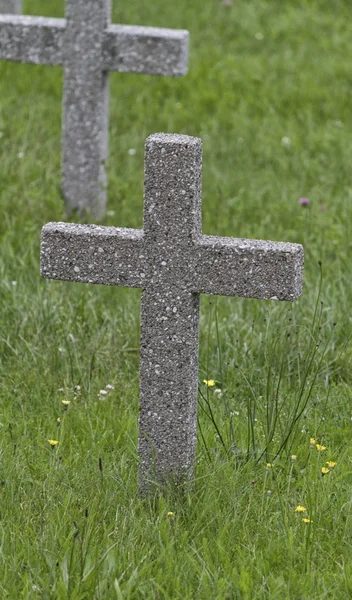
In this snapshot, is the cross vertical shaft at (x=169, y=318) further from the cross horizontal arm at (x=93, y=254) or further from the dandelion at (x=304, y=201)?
the dandelion at (x=304, y=201)

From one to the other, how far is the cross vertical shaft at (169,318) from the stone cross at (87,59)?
2.85m

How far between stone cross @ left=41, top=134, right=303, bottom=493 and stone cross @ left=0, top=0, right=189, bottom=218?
2831 millimetres

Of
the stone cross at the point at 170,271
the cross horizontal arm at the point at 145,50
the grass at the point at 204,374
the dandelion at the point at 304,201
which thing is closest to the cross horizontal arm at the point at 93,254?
the stone cross at the point at 170,271

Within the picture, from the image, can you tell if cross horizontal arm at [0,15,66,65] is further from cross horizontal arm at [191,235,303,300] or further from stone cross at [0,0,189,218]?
cross horizontal arm at [191,235,303,300]

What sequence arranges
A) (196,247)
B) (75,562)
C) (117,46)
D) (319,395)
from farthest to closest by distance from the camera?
(117,46)
(319,395)
(196,247)
(75,562)

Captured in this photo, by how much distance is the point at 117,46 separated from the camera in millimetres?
5629

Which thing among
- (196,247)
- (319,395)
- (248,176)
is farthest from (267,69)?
(196,247)

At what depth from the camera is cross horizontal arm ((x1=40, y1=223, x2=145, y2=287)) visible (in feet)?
9.57

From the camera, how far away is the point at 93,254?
2941mm

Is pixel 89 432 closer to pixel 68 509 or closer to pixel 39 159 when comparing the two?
pixel 68 509

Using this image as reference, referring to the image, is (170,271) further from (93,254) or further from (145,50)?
(145,50)

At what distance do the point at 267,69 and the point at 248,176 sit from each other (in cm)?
184

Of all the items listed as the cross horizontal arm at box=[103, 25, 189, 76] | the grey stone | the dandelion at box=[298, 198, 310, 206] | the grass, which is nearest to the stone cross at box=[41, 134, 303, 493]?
the grass

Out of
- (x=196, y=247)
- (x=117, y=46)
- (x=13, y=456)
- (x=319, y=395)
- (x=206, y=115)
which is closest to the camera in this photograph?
(x=196, y=247)
